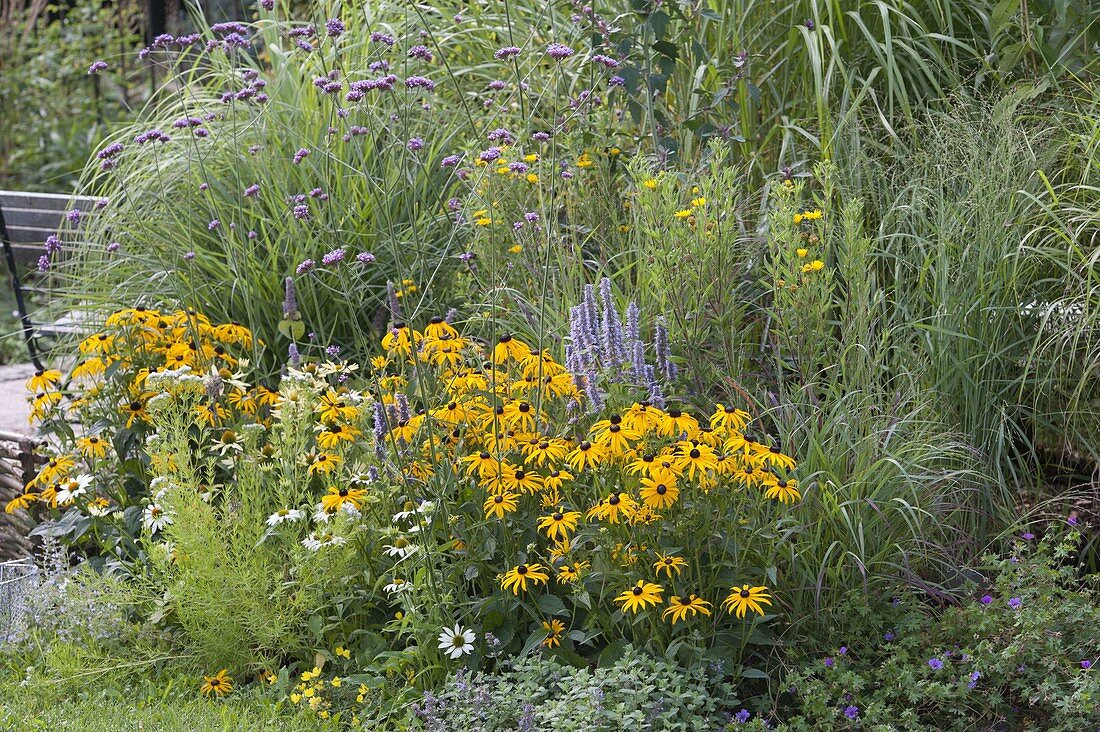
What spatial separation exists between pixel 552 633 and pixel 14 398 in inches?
197

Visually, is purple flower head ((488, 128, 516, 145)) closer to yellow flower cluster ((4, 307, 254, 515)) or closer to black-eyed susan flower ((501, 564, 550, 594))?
yellow flower cluster ((4, 307, 254, 515))

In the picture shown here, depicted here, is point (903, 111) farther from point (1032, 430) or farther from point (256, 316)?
point (256, 316)

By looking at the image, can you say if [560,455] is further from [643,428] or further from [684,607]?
[684,607]

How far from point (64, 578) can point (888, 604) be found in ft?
7.91

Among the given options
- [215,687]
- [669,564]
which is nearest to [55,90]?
[215,687]

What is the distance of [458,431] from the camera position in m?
3.43

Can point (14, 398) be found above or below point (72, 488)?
below

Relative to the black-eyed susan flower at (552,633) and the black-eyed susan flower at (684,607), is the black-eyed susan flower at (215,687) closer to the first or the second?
the black-eyed susan flower at (552,633)

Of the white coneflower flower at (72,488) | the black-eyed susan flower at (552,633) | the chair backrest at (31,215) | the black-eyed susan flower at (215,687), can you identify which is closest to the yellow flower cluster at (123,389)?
the white coneflower flower at (72,488)

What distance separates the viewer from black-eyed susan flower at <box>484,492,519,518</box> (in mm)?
3065

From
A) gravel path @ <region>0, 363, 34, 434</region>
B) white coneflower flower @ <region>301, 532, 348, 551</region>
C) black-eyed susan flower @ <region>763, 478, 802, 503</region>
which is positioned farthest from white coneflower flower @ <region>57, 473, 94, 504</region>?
black-eyed susan flower @ <region>763, 478, 802, 503</region>

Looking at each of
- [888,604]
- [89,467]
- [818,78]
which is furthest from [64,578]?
[818,78]

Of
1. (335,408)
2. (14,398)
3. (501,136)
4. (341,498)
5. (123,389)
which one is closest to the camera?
(341,498)

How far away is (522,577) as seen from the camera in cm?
300
